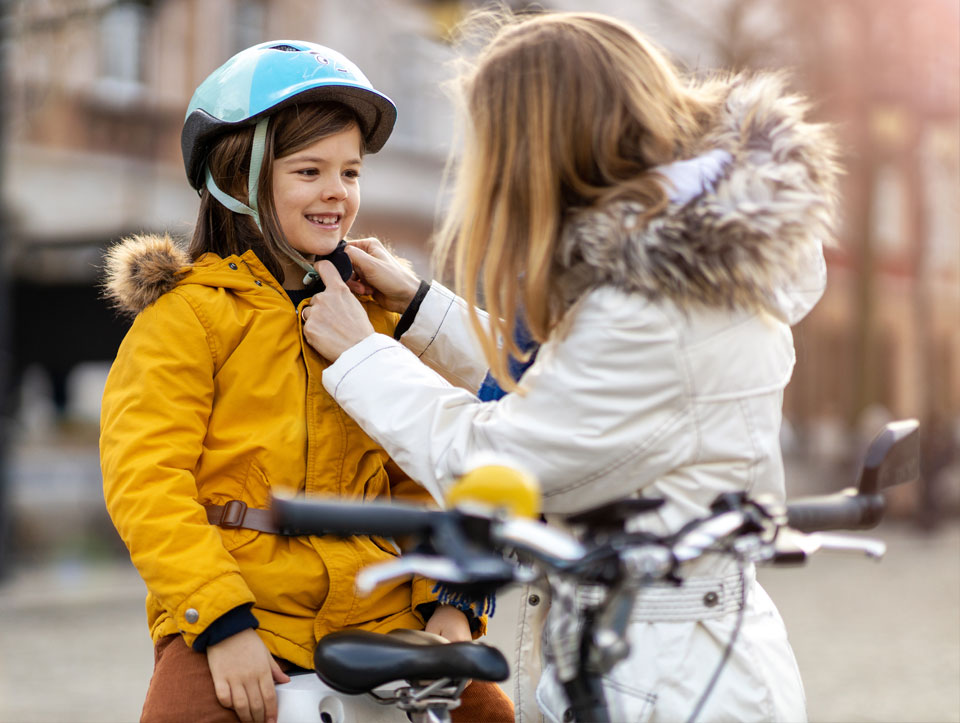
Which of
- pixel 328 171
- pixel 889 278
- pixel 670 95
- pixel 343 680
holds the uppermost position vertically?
pixel 670 95

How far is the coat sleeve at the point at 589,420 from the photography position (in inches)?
78.6

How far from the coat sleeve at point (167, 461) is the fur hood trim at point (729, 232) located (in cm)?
81

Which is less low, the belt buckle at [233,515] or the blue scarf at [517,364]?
the blue scarf at [517,364]

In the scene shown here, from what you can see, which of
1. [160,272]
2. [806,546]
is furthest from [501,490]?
[160,272]

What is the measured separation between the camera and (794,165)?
2.07 meters

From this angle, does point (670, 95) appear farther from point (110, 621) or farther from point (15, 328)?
point (15, 328)

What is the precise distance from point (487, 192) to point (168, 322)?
74cm

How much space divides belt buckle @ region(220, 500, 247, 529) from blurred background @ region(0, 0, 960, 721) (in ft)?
17.6

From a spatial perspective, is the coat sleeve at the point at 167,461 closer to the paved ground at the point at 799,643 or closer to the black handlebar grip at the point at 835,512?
the black handlebar grip at the point at 835,512

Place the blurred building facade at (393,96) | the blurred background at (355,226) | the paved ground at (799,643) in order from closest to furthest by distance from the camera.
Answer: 1. the paved ground at (799,643)
2. the blurred background at (355,226)
3. the blurred building facade at (393,96)

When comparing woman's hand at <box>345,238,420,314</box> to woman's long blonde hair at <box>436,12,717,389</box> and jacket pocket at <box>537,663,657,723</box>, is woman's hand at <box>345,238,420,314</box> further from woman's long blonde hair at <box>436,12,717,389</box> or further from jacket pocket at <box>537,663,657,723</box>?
jacket pocket at <box>537,663,657,723</box>

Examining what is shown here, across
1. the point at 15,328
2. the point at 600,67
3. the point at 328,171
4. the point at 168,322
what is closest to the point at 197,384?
the point at 168,322

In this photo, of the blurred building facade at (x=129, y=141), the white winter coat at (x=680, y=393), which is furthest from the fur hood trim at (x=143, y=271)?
the blurred building facade at (x=129, y=141)

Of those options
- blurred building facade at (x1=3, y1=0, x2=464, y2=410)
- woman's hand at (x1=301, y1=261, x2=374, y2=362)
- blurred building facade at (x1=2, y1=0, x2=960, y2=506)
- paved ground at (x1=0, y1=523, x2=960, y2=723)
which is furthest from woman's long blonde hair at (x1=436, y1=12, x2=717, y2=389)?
blurred building facade at (x1=2, y1=0, x2=960, y2=506)
